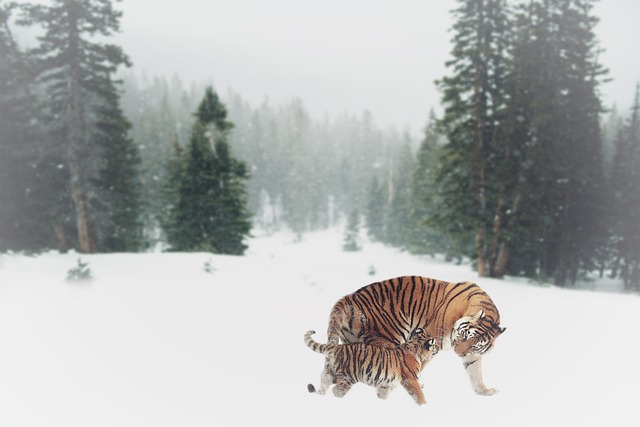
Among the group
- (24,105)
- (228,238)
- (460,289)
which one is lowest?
(228,238)

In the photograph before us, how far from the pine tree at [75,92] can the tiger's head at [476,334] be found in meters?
11.1

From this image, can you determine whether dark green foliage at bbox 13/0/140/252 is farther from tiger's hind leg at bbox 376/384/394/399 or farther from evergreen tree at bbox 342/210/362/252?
tiger's hind leg at bbox 376/384/394/399

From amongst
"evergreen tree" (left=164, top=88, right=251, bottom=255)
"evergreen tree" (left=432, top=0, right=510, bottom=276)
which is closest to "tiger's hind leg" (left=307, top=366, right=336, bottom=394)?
"evergreen tree" (left=432, top=0, right=510, bottom=276)

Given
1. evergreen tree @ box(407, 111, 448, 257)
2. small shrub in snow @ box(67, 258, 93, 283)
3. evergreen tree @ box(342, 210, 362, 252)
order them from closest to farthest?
small shrub in snow @ box(67, 258, 93, 283)
evergreen tree @ box(407, 111, 448, 257)
evergreen tree @ box(342, 210, 362, 252)

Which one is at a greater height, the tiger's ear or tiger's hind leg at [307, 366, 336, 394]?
the tiger's ear

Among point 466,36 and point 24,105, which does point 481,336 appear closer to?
point 466,36

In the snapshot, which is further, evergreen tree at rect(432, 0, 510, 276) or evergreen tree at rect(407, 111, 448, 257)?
evergreen tree at rect(407, 111, 448, 257)

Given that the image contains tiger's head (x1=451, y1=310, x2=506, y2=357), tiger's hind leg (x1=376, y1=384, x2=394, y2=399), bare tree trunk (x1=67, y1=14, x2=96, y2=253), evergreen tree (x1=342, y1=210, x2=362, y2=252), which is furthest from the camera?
evergreen tree (x1=342, y1=210, x2=362, y2=252)

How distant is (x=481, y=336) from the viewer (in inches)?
70.9

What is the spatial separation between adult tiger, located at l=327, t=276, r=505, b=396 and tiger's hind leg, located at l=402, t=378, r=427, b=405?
7.8 inches

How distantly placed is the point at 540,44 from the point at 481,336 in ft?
39.5

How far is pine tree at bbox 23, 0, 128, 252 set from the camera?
966 centimetres

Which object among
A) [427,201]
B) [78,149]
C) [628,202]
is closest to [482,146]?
[427,201]

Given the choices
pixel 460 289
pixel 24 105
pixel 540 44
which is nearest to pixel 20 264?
pixel 460 289
